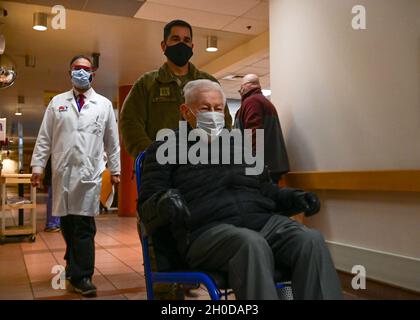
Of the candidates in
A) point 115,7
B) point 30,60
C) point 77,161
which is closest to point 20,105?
point 30,60

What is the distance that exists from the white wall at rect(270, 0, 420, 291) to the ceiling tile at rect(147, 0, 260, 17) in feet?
4.50

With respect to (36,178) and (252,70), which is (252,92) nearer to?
(36,178)

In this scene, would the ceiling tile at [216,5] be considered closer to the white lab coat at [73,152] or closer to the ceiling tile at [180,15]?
the ceiling tile at [180,15]

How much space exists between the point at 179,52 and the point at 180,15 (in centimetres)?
318

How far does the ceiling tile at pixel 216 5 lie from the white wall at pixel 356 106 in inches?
54.0

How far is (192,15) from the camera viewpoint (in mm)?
5309

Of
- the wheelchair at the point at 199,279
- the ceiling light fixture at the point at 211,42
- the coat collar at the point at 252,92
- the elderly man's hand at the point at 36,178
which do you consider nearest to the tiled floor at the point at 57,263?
the elderly man's hand at the point at 36,178

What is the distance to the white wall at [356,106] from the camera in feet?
8.20

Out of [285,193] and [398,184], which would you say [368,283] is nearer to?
[398,184]

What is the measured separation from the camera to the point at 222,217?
154cm

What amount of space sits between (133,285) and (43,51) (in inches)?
200

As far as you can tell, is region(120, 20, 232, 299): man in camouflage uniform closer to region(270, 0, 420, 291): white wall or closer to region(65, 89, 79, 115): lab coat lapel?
region(65, 89, 79, 115): lab coat lapel

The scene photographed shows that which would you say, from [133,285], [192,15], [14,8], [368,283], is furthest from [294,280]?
[14,8]

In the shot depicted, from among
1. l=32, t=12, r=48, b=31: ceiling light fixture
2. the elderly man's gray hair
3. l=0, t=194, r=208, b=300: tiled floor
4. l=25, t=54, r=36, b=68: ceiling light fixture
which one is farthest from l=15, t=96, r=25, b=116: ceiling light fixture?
the elderly man's gray hair
